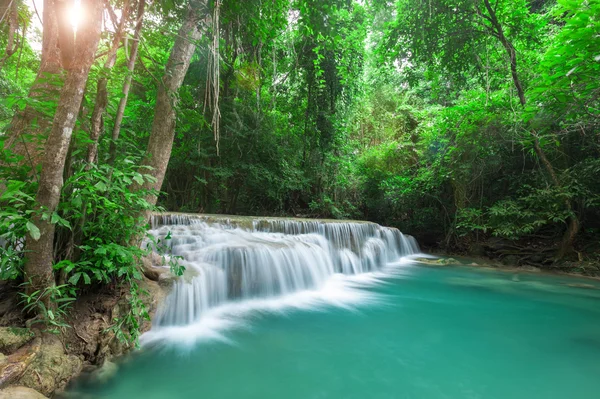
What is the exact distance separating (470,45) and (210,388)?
320 inches

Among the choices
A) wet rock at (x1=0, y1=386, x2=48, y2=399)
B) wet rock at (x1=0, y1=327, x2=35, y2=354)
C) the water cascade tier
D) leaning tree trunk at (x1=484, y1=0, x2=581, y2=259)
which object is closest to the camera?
wet rock at (x1=0, y1=386, x2=48, y2=399)

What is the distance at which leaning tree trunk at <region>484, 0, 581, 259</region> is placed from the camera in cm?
637

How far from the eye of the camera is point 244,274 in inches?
181

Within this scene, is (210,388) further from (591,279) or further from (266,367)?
(591,279)

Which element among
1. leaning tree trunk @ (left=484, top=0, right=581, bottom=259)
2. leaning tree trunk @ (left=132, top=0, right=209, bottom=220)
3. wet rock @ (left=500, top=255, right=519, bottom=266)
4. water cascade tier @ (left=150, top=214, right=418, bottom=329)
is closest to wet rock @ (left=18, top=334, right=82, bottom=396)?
water cascade tier @ (left=150, top=214, right=418, bottom=329)

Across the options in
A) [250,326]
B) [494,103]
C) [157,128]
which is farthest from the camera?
[494,103]

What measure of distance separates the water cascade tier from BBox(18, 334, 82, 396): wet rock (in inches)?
40.4

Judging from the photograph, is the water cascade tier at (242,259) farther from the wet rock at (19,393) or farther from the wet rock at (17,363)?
the wet rock at (19,393)

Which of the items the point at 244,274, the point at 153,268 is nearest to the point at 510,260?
the point at 244,274

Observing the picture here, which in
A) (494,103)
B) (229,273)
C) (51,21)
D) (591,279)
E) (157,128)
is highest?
(494,103)

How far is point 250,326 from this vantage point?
3.58 m

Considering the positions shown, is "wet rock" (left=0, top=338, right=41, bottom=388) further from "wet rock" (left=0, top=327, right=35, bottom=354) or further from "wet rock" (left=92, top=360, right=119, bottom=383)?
"wet rock" (left=92, top=360, right=119, bottom=383)

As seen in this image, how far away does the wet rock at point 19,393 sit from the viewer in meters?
1.59

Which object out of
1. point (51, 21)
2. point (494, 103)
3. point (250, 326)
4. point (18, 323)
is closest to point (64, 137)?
point (18, 323)
